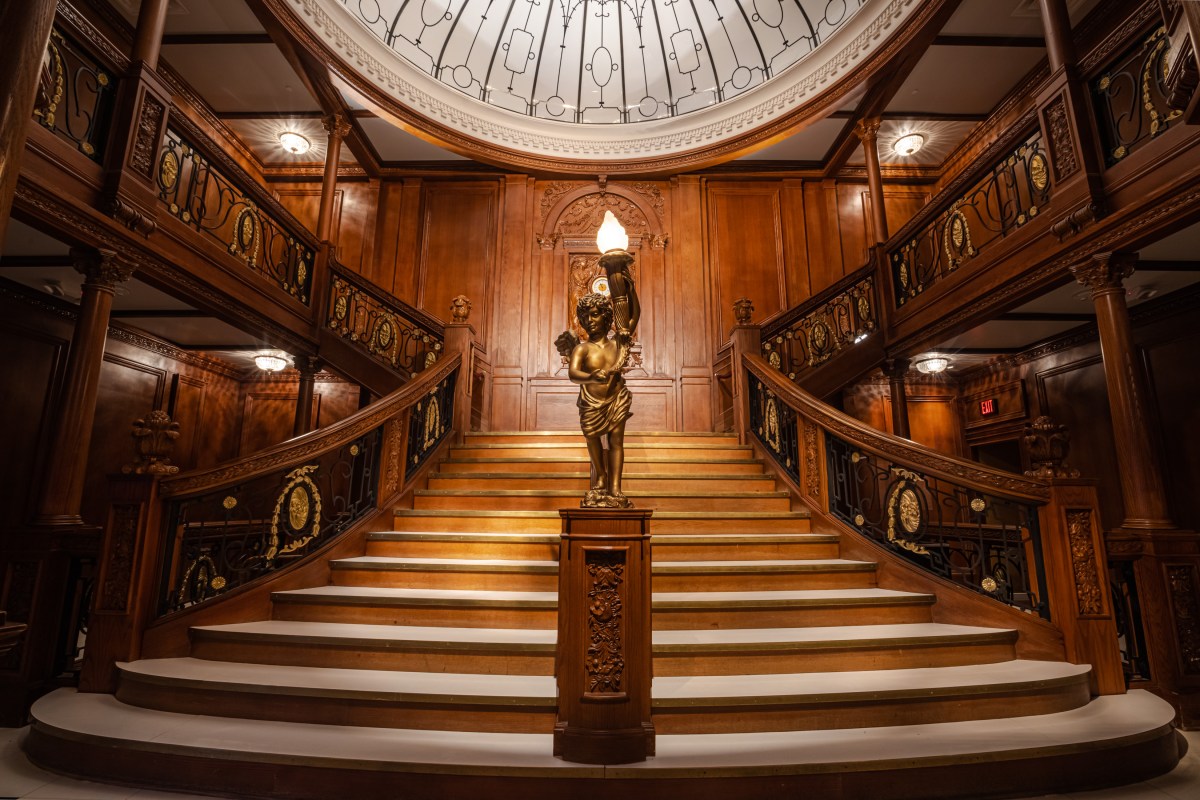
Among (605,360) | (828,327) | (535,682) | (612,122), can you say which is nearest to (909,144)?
(828,327)

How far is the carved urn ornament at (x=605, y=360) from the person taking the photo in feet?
9.76

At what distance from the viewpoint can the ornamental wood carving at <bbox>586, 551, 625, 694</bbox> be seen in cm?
216

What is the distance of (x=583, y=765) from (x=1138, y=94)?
4869mm

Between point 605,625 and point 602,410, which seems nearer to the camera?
point 605,625

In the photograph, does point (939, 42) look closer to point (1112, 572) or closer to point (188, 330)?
A: point (1112, 572)

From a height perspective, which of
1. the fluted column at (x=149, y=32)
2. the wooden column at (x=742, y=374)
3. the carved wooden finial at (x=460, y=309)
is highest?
the fluted column at (x=149, y=32)

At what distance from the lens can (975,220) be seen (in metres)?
6.55

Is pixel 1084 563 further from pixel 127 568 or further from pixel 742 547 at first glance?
pixel 127 568

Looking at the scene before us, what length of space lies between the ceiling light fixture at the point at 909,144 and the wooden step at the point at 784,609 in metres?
6.74

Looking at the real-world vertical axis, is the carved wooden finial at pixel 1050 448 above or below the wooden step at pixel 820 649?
above

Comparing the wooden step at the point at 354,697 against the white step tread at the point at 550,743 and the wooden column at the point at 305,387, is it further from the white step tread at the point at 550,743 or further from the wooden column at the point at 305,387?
the wooden column at the point at 305,387

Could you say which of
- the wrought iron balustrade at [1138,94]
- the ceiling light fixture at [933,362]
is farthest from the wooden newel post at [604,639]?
the ceiling light fixture at [933,362]

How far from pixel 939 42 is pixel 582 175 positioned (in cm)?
452

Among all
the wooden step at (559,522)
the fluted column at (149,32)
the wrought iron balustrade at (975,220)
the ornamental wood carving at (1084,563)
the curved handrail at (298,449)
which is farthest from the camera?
the wrought iron balustrade at (975,220)
